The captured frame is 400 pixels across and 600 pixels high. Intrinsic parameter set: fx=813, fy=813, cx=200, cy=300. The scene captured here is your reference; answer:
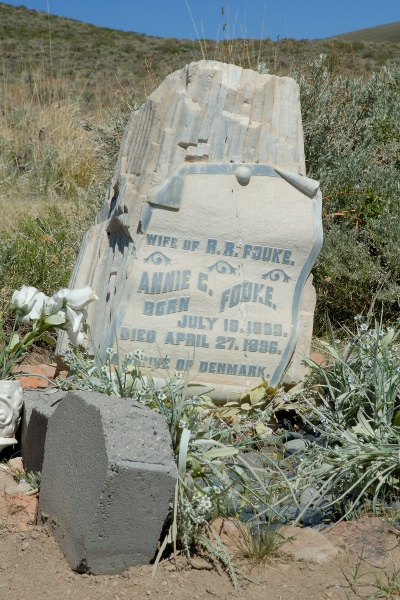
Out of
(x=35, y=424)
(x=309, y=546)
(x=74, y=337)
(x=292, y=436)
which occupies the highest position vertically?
(x=74, y=337)

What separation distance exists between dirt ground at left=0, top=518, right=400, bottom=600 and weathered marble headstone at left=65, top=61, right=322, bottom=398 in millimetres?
1432

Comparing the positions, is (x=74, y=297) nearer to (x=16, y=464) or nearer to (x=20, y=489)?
(x=16, y=464)

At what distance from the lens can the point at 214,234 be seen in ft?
12.9

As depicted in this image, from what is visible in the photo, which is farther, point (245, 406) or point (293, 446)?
point (245, 406)

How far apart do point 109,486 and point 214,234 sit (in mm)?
1836

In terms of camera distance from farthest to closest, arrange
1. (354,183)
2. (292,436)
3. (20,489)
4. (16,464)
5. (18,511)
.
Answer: (354,183) < (292,436) < (16,464) < (20,489) < (18,511)

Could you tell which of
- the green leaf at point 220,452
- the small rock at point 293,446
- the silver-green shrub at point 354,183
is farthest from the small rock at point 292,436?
the silver-green shrub at point 354,183

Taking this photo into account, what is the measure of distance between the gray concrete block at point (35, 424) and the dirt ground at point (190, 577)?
37 centimetres

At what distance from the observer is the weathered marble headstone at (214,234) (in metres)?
3.87

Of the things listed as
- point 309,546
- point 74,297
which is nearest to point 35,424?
point 74,297

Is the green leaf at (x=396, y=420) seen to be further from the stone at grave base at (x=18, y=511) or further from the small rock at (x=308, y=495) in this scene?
the stone at grave base at (x=18, y=511)

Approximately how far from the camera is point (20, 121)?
10133 mm

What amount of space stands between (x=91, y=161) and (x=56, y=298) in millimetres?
5683

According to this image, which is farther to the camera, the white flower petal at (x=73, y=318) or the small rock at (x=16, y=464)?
the white flower petal at (x=73, y=318)
